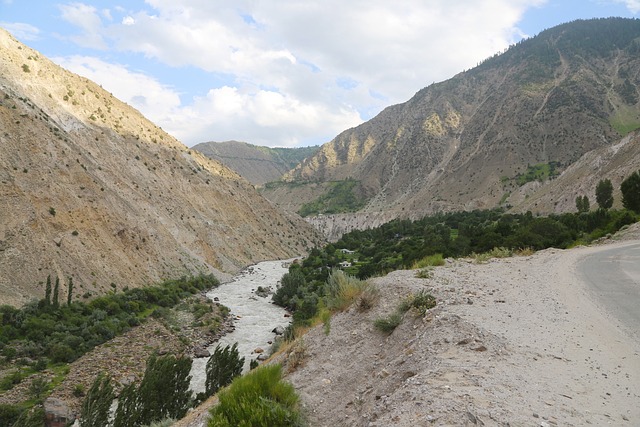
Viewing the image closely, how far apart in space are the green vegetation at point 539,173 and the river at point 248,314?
8996 cm

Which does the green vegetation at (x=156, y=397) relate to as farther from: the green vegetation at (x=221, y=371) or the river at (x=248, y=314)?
the river at (x=248, y=314)

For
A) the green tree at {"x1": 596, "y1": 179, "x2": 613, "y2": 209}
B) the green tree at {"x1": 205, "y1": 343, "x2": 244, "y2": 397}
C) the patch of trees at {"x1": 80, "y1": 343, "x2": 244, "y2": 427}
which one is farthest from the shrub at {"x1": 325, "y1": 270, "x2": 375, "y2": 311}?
the green tree at {"x1": 596, "y1": 179, "x2": 613, "y2": 209}

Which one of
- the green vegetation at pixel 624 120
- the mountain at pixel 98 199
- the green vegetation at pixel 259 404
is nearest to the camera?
the green vegetation at pixel 259 404

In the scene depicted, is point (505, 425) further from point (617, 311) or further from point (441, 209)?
point (441, 209)

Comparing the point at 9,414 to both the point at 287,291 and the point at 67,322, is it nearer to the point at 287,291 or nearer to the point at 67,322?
the point at 67,322

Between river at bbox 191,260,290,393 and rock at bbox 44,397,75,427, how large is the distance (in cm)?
554

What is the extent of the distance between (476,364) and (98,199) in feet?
162

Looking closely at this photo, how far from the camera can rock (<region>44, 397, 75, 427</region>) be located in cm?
1825

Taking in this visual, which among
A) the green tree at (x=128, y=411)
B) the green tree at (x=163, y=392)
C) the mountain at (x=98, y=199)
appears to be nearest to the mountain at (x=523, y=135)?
the mountain at (x=98, y=199)

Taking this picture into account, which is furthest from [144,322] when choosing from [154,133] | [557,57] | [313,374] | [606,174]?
[557,57]

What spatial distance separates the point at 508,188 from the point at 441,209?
68.1 feet

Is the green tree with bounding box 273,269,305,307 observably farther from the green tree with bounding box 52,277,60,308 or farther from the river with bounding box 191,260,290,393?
the green tree with bounding box 52,277,60,308

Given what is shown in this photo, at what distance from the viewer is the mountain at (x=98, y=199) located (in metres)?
35.7

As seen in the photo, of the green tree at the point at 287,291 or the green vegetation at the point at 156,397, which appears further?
the green tree at the point at 287,291
